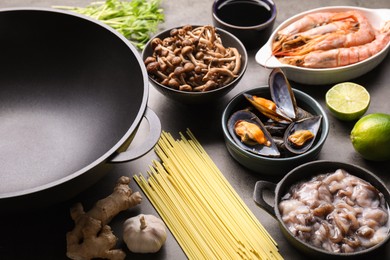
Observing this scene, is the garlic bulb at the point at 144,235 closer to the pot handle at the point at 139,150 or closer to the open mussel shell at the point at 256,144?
the pot handle at the point at 139,150

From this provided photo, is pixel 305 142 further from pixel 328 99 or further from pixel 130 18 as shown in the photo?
pixel 130 18

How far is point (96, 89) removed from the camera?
179 cm

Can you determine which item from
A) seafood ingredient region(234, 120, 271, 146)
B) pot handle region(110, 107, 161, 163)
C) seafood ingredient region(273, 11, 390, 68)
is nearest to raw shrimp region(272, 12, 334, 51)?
seafood ingredient region(273, 11, 390, 68)

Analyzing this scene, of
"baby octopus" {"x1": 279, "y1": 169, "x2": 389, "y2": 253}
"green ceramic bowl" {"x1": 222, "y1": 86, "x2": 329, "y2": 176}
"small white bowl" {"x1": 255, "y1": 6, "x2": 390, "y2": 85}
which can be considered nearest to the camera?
"baby octopus" {"x1": 279, "y1": 169, "x2": 389, "y2": 253}

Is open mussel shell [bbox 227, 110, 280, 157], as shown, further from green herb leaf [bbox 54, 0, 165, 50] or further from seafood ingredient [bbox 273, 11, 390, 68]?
green herb leaf [bbox 54, 0, 165, 50]

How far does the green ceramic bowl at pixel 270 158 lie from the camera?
1.62 m

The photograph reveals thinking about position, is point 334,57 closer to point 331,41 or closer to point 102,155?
point 331,41

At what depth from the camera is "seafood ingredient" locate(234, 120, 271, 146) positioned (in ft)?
5.45

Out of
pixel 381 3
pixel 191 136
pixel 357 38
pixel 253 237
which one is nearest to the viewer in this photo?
pixel 253 237

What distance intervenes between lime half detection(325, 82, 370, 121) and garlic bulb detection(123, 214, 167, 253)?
2.20 feet

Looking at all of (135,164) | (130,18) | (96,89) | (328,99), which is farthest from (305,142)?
(130,18)

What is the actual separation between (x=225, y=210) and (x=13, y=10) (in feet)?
2.78

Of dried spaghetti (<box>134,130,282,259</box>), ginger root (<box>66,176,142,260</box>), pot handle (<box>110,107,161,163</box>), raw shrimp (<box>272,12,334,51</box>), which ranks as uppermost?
pot handle (<box>110,107,161,163</box>)

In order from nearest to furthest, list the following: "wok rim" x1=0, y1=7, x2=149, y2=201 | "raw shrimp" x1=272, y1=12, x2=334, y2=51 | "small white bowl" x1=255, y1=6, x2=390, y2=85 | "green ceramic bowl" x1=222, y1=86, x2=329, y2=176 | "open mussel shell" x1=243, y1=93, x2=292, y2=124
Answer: "wok rim" x1=0, y1=7, x2=149, y2=201 < "green ceramic bowl" x1=222, y1=86, x2=329, y2=176 < "open mussel shell" x1=243, y1=93, x2=292, y2=124 < "small white bowl" x1=255, y1=6, x2=390, y2=85 < "raw shrimp" x1=272, y1=12, x2=334, y2=51
